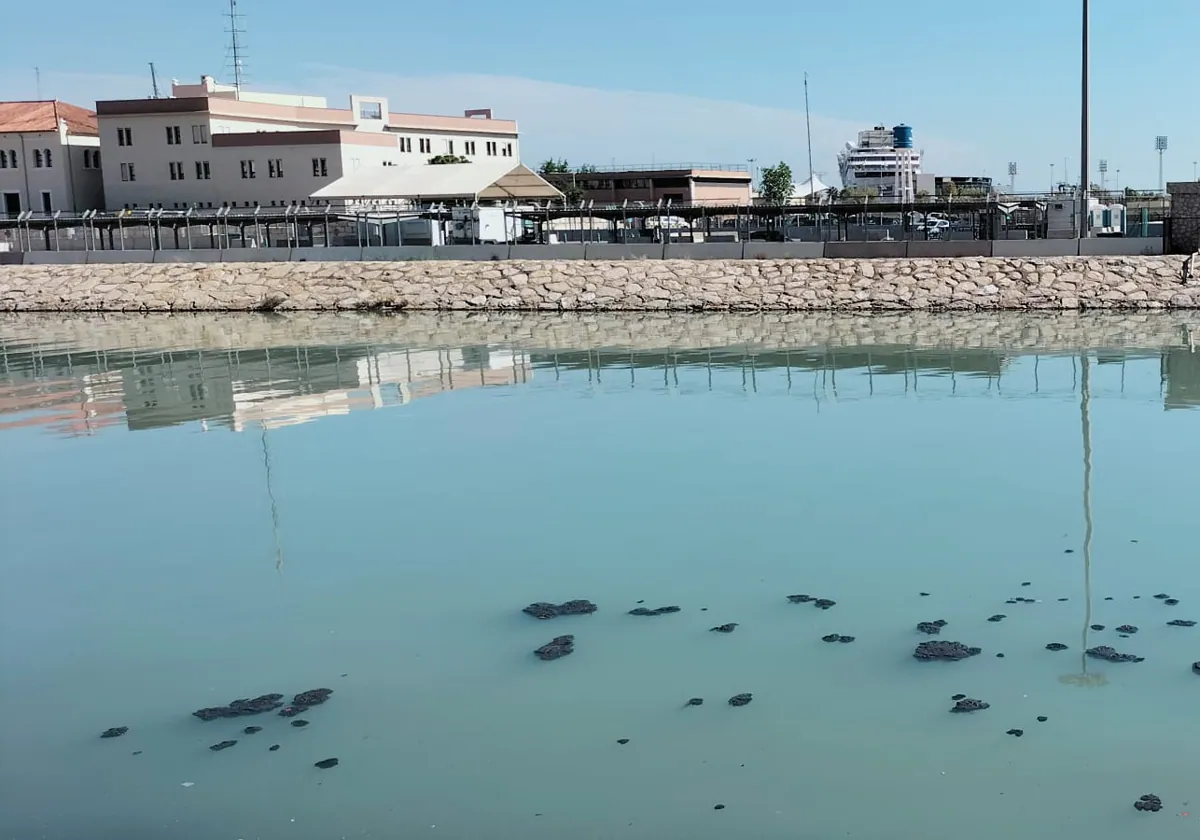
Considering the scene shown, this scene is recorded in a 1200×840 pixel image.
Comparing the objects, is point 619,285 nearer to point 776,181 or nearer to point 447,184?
point 447,184

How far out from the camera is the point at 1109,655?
7.92m

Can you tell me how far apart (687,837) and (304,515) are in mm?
7222

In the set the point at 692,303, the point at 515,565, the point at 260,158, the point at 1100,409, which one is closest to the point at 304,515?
the point at 515,565

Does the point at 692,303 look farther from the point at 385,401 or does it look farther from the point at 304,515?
the point at 304,515

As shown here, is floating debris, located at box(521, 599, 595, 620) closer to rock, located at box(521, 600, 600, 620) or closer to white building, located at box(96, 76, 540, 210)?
rock, located at box(521, 600, 600, 620)

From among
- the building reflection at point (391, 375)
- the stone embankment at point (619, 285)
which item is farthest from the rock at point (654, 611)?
the stone embankment at point (619, 285)

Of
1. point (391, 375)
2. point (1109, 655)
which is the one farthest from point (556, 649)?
→ point (391, 375)

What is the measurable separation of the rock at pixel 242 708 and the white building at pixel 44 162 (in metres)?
89.9

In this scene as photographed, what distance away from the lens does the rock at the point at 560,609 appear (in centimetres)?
904

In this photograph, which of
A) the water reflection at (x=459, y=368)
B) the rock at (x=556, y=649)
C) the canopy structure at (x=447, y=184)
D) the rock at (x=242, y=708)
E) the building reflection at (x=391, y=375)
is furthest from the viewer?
the canopy structure at (x=447, y=184)

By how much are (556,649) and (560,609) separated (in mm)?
795

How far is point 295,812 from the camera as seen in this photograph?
6.35 metres

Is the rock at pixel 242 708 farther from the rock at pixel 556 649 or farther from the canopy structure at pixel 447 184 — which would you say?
the canopy structure at pixel 447 184

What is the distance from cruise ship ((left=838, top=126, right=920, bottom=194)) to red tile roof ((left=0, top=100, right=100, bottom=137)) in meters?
113
